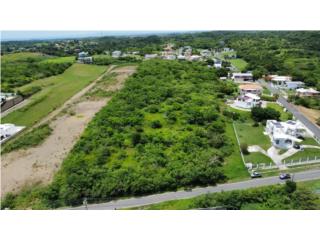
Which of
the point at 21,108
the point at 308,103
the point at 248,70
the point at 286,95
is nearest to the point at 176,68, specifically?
the point at 248,70

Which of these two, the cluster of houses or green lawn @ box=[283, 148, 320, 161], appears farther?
the cluster of houses

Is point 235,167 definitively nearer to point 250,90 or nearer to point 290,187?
point 290,187

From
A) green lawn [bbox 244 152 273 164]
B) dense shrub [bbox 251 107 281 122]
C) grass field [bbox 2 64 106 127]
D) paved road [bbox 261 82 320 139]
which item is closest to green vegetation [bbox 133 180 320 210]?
green lawn [bbox 244 152 273 164]

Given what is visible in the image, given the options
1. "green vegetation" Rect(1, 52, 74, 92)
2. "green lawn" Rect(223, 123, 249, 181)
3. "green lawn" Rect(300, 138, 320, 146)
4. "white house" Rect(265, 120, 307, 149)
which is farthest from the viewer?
"green vegetation" Rect(1, 52, 74, 92)

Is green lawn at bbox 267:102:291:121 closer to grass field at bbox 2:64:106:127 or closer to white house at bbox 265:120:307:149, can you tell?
white house at bbox 265:120:307:149

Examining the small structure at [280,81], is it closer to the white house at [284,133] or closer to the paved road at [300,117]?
the paved road at [300,117]

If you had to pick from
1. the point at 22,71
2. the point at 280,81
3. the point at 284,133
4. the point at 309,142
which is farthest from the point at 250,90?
the point at 22,71
